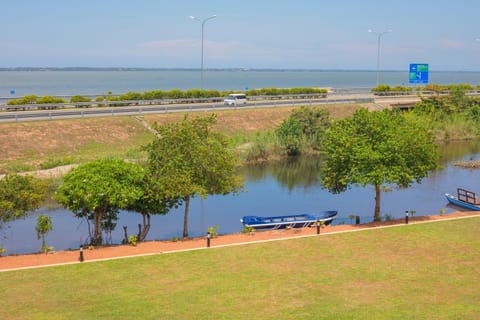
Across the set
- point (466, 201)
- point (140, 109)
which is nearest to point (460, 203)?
point (466, 201)

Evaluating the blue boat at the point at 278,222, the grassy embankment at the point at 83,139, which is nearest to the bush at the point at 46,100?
the grassy embankment at the point at 83,139

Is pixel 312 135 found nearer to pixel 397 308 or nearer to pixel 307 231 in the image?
pixel 307 231

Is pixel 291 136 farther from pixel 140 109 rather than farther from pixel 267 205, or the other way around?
pixel 267 205

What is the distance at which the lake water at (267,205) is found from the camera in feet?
110

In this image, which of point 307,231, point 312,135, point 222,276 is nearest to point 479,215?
point 307,231

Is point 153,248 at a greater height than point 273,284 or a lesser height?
lesser

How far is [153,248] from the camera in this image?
86.7ft

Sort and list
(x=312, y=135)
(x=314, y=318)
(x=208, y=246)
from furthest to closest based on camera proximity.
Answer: (x=312, y=135) < (x=208, y=246) < (x=314, y=318)

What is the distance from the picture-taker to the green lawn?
18438 mm

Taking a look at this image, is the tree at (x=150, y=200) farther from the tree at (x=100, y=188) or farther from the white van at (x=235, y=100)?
the white van at (x=235, y=100)

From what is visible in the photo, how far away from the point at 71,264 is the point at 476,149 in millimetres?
55787

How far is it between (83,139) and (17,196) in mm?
29899

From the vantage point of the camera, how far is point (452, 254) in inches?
968

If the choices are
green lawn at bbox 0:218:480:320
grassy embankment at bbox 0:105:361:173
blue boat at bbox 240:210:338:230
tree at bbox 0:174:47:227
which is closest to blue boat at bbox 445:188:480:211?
blue boat at bbox 240:210:338:230
